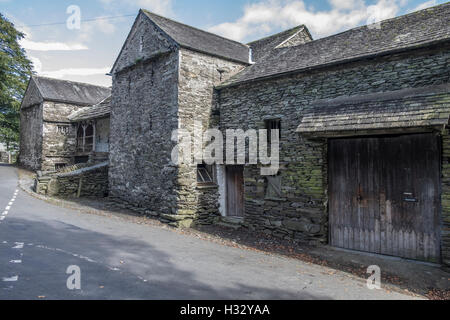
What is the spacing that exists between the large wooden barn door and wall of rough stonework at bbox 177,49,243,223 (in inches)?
180

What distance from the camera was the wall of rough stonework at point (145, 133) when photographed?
11375 millimetres

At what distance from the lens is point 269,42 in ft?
48.2

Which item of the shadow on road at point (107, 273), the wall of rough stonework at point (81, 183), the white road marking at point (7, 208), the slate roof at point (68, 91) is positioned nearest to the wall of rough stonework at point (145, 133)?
the wall of rough stonework at point (81, 183)

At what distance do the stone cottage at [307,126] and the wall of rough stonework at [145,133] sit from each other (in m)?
0.05

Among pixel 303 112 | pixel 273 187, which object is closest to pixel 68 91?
pixel 273 187

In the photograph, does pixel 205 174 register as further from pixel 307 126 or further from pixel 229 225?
pixel 307 126

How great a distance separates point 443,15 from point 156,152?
1000cm

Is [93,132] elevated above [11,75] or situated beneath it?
situated beneath

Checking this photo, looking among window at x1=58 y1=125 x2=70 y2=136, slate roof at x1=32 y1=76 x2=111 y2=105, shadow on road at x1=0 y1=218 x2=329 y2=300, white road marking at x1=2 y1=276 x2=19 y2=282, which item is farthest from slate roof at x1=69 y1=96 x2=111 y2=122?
white road marking at x1=2 y1=276 x2=19 y2=282

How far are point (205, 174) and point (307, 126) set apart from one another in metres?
4.85

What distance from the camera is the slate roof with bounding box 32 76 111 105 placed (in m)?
23.5

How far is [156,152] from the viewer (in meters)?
11.9

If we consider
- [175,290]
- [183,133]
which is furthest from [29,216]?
[175,290]

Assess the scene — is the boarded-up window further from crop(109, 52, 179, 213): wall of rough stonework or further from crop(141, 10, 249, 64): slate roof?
crop(141, 10, 249, 64): slate roof
